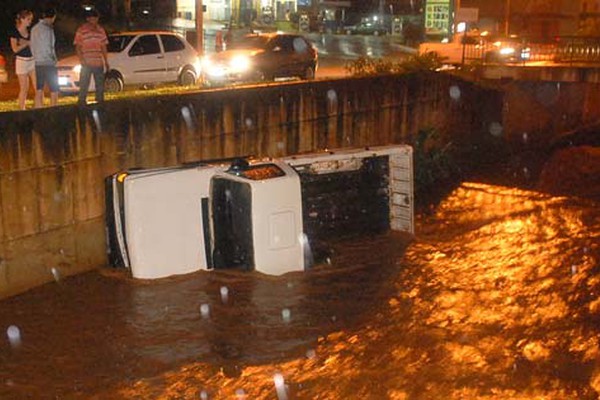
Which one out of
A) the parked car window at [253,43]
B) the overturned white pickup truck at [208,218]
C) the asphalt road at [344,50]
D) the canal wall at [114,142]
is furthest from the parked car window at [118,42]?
the overturned white pickup truck at [208,218]

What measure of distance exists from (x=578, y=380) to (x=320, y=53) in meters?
29.8

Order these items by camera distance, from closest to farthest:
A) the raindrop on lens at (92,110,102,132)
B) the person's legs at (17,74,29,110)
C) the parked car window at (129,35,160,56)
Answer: the raindrop on lens at (92,110,102,132), the person's legs at (17,74,29,110), the parked car window at (129,35,160,56)

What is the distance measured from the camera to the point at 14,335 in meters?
8.34

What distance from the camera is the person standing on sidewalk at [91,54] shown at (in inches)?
451

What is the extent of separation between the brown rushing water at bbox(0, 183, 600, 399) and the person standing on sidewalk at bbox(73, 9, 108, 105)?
289 cm

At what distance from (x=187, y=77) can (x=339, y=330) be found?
39.1 ft

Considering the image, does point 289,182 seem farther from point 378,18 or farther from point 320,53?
point 378,18

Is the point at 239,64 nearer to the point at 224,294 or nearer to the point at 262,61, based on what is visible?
the point at 262,61

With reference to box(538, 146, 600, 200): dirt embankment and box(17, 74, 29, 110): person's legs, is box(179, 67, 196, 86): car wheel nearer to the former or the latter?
box(17, 74, 29, 110): person's legs

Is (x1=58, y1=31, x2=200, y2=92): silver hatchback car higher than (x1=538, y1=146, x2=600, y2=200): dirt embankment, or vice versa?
(x1=58, y1=31, x2=200, y2=92): silver hatchback car

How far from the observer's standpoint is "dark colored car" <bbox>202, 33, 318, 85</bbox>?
65.0 feet

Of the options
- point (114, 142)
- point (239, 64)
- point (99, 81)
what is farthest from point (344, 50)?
point (114, 142)

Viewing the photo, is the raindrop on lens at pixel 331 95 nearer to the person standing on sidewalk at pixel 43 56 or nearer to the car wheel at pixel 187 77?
the person standing on sidewalk at pixel 43 56

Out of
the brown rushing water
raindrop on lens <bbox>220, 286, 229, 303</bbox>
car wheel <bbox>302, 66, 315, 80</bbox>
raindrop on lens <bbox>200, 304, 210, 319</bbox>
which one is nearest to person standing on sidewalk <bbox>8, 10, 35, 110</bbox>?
the brown rushing water
